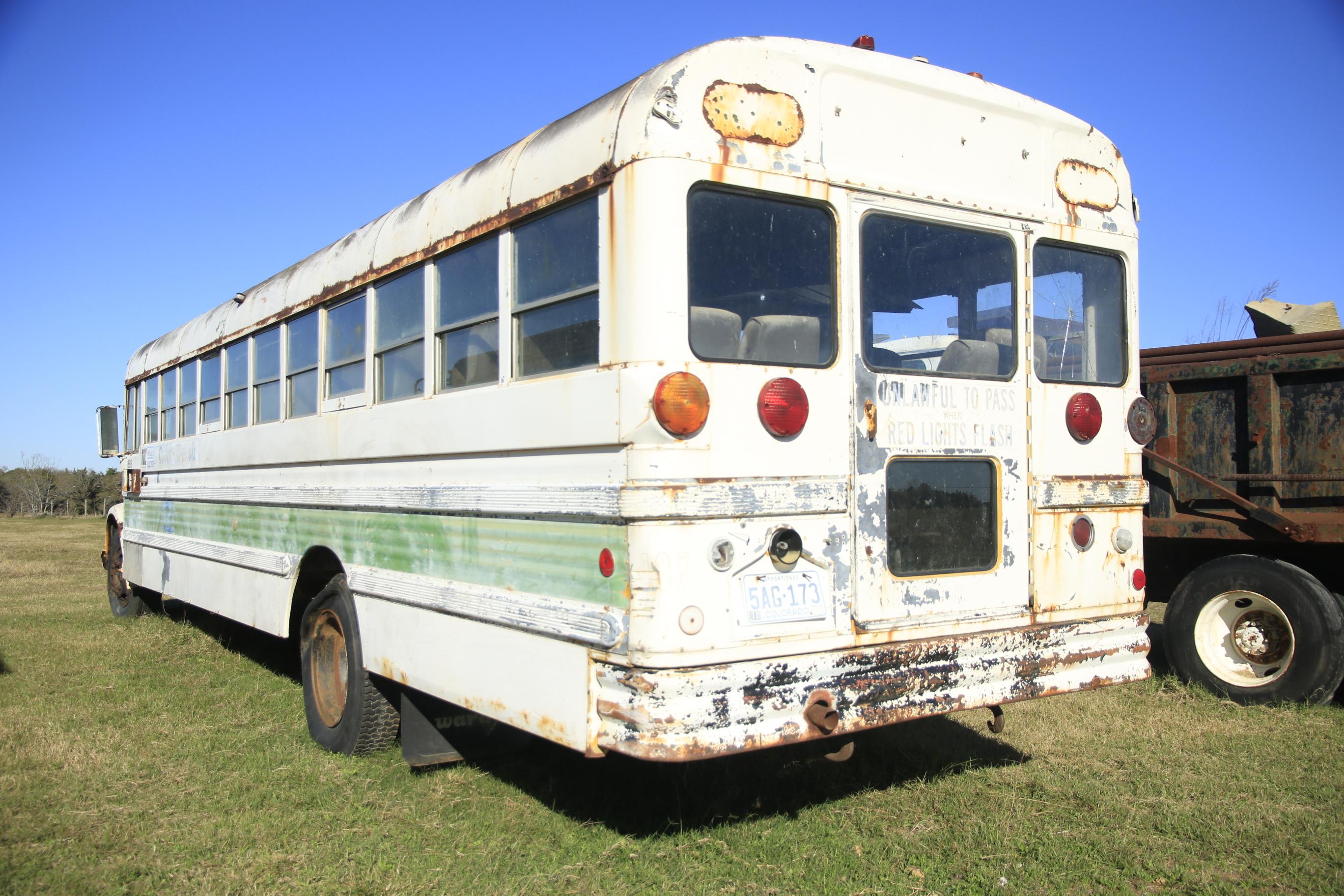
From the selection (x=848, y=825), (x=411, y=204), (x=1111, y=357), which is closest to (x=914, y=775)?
(x=848, y=825)

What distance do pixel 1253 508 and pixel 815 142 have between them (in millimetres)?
3896

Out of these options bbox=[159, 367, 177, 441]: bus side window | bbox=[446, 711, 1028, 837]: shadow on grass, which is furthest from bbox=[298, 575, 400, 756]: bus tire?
bbox=[159, 367, 177, 441]: bus side window

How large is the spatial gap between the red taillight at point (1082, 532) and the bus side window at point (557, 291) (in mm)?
2109

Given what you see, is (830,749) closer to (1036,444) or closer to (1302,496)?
(1036,444)

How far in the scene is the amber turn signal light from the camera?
11.0 feet

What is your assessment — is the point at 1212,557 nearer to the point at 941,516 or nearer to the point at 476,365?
the point at 941,516

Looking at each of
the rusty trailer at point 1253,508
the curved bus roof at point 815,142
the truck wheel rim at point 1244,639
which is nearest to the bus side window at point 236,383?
the curved bus roof at point 815,142

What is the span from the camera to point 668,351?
11.2 feet

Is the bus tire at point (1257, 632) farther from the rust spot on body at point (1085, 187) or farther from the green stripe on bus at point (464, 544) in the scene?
the green stripe on bus at point (464, 544)

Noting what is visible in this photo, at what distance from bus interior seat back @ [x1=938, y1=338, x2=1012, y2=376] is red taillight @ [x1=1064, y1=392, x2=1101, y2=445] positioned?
15.8 inches

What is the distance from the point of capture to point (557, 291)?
3830 mm

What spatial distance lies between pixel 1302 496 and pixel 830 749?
11.7ft

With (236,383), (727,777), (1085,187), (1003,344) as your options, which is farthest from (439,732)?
(1085,187)

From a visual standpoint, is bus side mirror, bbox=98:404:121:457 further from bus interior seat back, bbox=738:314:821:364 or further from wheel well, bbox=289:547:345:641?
bus interior seat back, bbox=738:314:821:364
